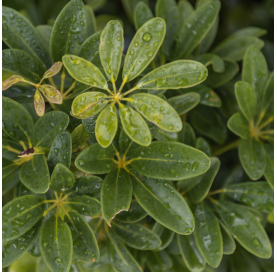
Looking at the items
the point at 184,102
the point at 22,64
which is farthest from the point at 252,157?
the point at 22,64

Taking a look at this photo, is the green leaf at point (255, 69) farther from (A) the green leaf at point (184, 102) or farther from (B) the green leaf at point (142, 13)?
(B) the green leaf at point (142, 13)

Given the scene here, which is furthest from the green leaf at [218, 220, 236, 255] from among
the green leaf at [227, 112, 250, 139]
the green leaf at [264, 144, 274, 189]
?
the green leaf at [227, 112, 250, 139]

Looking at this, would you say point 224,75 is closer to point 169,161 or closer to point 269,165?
point 269,165

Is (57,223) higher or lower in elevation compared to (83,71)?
lower

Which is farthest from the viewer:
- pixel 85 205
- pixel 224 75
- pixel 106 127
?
pixel 224 75

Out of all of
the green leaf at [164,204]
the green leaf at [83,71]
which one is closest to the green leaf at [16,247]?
the green leaf at [164,204]

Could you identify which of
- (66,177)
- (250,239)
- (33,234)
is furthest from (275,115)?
(33,234)
